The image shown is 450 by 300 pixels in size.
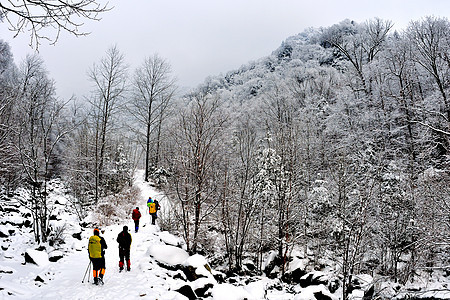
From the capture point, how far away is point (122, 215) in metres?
15.5

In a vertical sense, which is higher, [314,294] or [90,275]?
[90,275]

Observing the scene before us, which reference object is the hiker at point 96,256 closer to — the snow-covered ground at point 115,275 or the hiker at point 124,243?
the snow-covered ground at point 115,275

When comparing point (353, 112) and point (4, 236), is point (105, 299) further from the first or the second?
point (353, 112)

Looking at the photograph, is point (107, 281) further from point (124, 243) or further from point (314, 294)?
point (314, 294)

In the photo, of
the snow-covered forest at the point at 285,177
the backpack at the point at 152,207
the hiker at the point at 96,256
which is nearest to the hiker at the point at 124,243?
the hiker at the point at 96,256

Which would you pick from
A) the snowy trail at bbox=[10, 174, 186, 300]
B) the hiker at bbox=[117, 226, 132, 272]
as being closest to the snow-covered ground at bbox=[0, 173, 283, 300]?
the snowy trail at bbox=[10, 174, 186, 300]

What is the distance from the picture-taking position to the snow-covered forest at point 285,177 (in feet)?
33.6

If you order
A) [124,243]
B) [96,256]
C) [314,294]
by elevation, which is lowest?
[314,294]

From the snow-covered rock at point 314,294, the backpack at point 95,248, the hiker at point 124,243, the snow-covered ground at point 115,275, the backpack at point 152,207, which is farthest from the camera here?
the backpack at point 152,207

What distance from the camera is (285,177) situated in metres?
15.0

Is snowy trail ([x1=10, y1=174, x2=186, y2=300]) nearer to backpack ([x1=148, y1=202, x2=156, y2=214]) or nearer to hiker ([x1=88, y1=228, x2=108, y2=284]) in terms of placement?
Answer: hiker ([x1=88, y1=228, x2=108, y2=284])

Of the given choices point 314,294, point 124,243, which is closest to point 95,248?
point 124,243

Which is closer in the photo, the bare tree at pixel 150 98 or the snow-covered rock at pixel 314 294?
the snow-covered rock at pixel 314 294

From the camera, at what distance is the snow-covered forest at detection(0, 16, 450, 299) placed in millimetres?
10234
